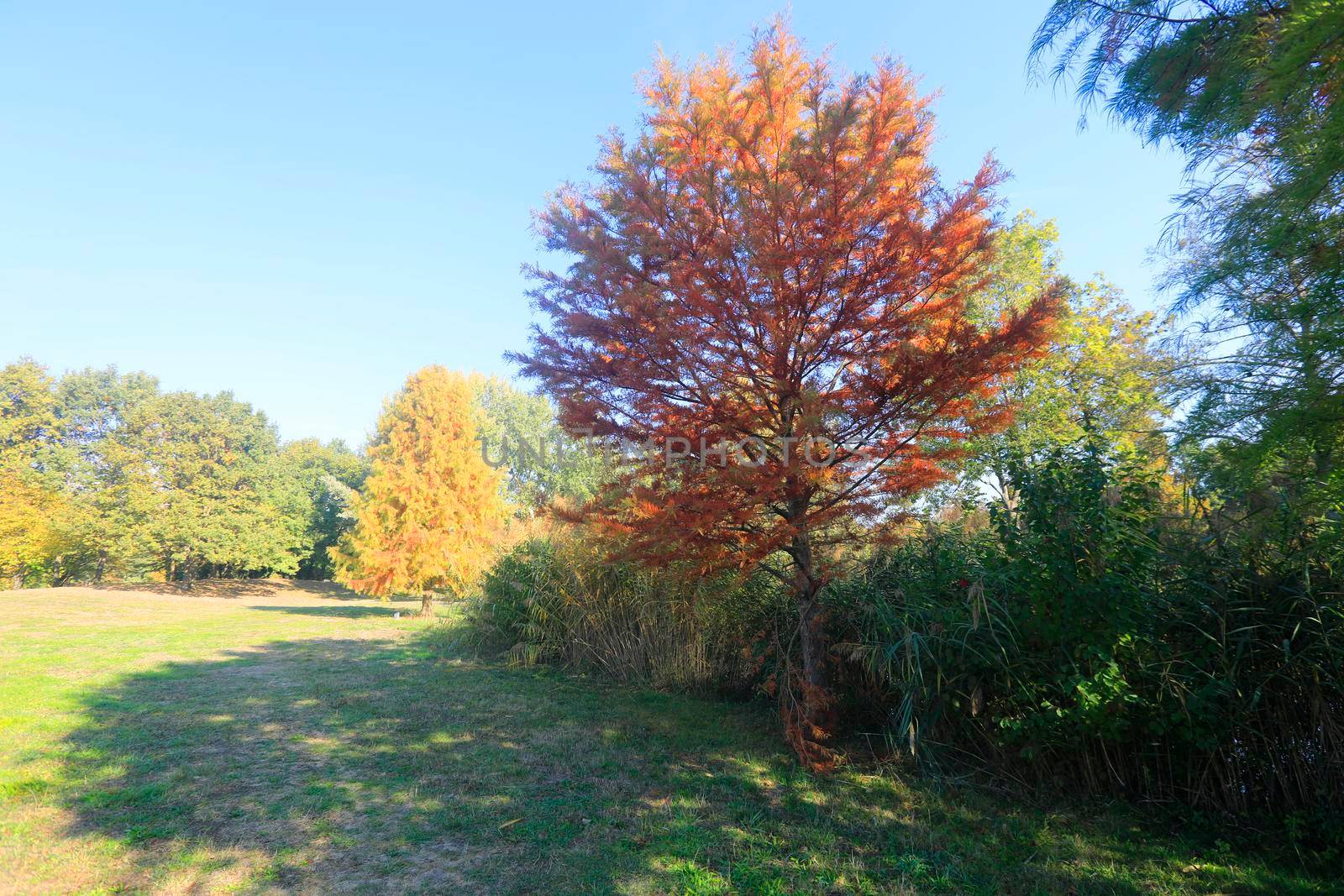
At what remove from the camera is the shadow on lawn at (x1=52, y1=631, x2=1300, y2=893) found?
312cm

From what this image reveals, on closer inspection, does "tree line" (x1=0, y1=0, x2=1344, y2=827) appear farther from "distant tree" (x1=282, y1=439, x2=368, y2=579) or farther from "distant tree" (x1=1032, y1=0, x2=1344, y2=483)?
"distant tree" (x1=282, y1=439, x2=368, y2=579)

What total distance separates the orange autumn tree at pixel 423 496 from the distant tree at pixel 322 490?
13.0m

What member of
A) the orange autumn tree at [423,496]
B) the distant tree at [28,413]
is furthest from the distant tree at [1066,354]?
the distant tree at [28,413]

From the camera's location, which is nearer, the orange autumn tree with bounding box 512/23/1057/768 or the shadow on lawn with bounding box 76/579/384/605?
the orange autumn tree with bounding box 512/23/1057/768

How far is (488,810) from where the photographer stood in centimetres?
397

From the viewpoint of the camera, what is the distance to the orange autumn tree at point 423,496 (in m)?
17.4

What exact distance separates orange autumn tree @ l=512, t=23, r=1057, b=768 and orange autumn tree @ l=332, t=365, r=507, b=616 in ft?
41.7

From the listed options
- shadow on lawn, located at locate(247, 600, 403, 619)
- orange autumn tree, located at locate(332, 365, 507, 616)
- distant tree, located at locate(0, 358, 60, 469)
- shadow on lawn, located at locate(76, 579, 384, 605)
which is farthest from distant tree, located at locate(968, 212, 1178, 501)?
distant tree, located at locate(0, 358, 60, 469)

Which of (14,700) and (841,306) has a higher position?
(841,306)

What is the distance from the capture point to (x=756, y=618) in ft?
22.3

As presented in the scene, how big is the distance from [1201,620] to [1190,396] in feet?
5.15

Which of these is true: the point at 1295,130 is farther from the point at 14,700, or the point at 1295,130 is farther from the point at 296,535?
the point at 296,535

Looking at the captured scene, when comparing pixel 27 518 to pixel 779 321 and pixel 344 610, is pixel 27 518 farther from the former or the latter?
pixel 779 321

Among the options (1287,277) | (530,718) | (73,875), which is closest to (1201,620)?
(1287,277)
